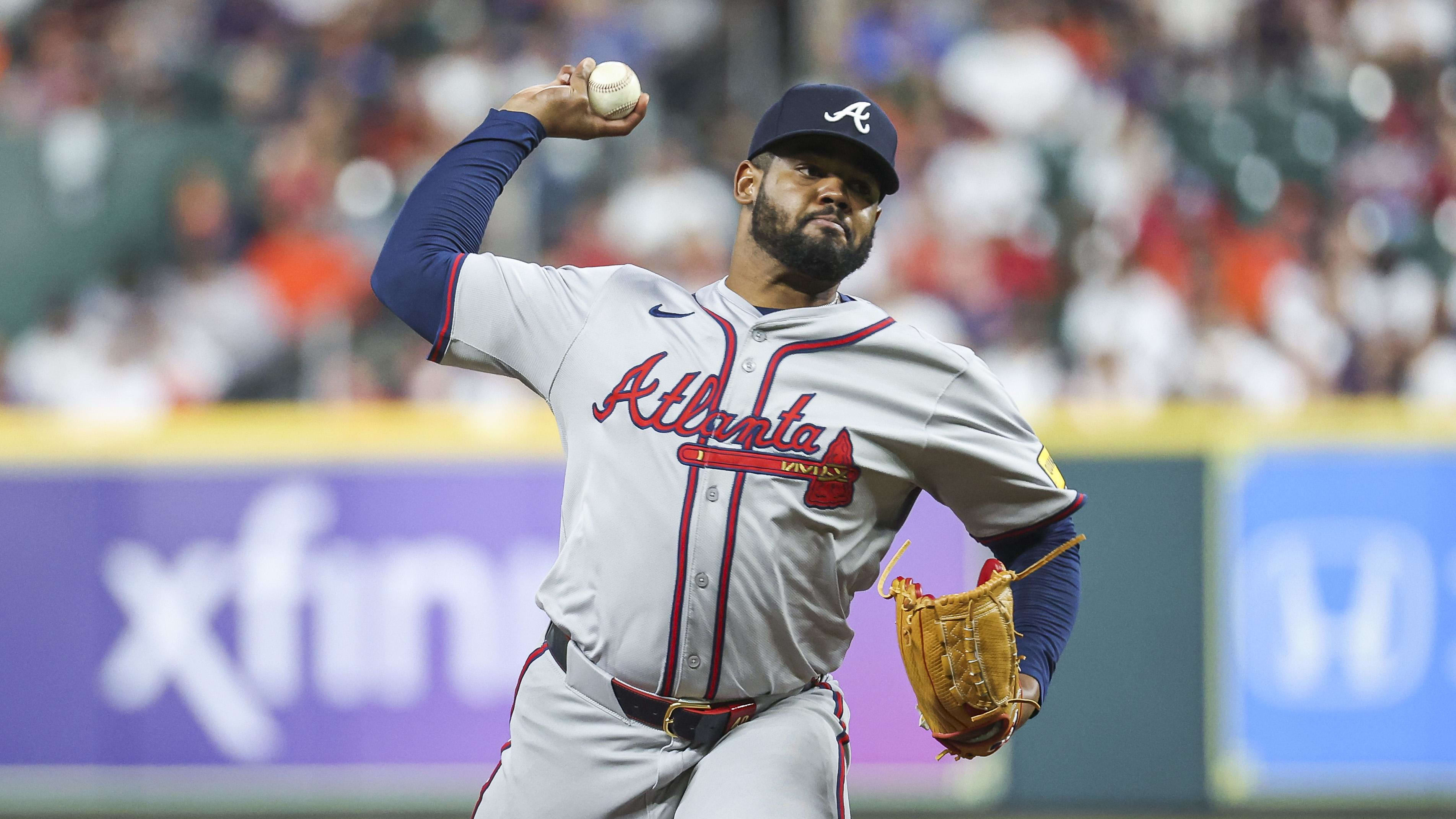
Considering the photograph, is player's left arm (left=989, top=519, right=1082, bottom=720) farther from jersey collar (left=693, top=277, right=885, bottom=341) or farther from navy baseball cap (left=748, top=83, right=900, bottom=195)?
navy baseball cap (left=748, top=83, right=900, bottom=195)

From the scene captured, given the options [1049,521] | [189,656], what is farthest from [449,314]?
[189,656]

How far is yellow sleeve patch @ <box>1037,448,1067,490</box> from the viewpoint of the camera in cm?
289

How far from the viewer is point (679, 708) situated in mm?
2721

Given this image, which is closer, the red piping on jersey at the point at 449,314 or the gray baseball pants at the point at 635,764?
the gray baseball pants at the point at 635,764

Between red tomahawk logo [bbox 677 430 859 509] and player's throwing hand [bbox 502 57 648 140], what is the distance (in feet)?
2.47

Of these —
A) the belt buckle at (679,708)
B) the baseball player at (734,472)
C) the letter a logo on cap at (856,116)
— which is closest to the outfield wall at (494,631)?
the baseball player at (734,472)

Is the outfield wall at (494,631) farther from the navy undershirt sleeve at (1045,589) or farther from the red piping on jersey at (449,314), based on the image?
the red piping on jersey at (449,314)

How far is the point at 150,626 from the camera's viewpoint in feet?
20.6

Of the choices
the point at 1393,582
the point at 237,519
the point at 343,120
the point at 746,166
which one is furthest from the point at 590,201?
the point at 746,166

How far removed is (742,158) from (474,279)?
638 cm

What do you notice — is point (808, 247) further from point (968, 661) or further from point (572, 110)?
point (968, 661)

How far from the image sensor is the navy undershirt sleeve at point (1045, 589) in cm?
291

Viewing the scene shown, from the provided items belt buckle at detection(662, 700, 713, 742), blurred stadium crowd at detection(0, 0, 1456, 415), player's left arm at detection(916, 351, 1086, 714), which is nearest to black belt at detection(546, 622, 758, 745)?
belt buckle at detection(662, 700, 713, 742)

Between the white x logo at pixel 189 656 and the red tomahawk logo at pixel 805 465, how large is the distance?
4146 mm
